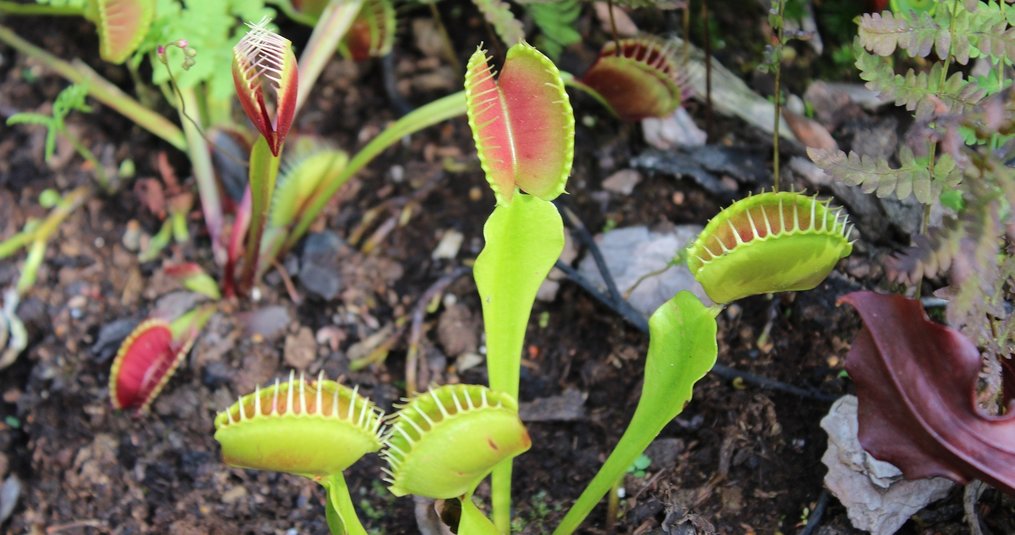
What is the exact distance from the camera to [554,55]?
2367 millimetres

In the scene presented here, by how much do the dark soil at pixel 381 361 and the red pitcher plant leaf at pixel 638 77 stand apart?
18 centimetres

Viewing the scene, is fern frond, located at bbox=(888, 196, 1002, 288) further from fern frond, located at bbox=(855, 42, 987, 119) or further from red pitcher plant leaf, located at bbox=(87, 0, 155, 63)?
red pitcher plant leaf, located at bbox=(87, 0, 155, 63)

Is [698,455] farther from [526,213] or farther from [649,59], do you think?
[649,59]

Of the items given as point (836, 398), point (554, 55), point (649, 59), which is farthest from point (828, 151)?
point (554, 55)

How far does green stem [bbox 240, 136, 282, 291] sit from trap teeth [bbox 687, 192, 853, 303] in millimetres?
810

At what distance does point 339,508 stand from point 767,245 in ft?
2.60

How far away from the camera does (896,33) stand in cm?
152

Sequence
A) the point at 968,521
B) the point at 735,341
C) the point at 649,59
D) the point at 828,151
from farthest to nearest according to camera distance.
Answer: the point at 649,59 → the point at 735,341 → the point at 968,521 → the point at 828,151

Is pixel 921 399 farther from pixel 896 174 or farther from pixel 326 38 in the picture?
pixel 326 38

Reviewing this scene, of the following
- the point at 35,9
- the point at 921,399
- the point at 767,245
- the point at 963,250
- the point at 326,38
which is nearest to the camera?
the point at 963,250

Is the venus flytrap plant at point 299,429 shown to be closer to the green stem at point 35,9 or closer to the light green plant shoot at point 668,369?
the light green plant shoot at point 668,369

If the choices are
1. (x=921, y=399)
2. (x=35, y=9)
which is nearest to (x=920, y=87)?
(x=921, y=399)

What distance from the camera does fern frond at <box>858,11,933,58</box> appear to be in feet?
4.94

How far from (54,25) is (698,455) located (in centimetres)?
215
